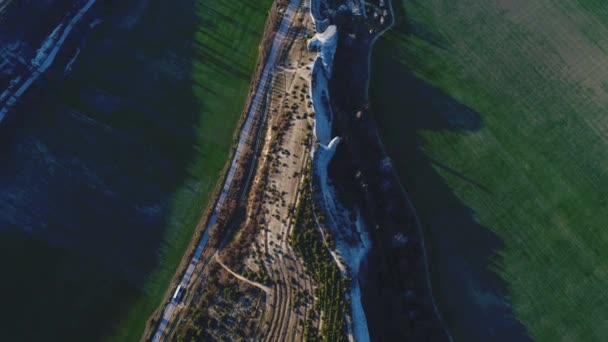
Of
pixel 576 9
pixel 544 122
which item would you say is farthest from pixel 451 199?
pixel 576 9

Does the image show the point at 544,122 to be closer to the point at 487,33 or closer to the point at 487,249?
the point at 487,33

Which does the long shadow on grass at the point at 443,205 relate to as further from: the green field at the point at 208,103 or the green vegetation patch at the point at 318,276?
the green field at the point at 208,103

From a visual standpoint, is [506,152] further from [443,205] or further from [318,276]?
[318,276]

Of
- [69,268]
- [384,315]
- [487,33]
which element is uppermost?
[487,33]

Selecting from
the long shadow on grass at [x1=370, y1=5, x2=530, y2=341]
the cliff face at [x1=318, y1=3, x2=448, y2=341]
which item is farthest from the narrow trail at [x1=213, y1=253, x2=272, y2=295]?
the long shadow on grass at [x1=370, y1=5, x2=530, y2=341]

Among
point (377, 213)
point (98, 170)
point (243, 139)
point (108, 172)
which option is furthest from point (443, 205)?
point (98, 170)

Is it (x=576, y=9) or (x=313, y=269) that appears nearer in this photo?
(x=313, y=269)
